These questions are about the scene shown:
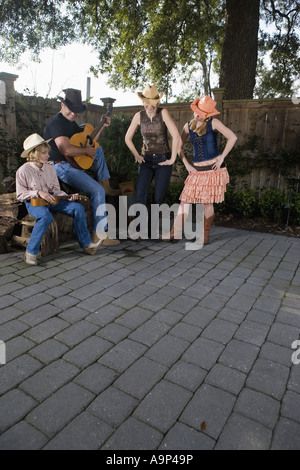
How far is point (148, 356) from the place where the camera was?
2.25 metres

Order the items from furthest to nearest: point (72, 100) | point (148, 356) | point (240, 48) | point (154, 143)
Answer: point (240, 48) → point (154, 143) → point (72, 100) → point (148, 356)

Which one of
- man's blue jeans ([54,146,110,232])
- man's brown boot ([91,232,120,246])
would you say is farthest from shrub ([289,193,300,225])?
man's blue jeans ([54,146,110,232])

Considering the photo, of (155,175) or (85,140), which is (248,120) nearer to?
(155,175)

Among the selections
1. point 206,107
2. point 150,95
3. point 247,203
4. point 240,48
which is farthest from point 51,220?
point 240,48

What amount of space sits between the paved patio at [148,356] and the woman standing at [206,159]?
3.85 feet

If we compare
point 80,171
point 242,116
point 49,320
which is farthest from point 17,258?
point 242,116

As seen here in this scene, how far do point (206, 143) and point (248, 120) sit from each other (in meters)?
2.85

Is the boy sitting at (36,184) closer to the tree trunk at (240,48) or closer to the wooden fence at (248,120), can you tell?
the wooden fence at (248,120)

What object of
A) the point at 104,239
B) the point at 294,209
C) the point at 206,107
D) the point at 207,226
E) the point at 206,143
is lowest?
the point at 104,239

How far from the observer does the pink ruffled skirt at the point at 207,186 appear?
4633 millimetres

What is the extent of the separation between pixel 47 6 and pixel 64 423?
11911mm

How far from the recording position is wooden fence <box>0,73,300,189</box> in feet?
20.2

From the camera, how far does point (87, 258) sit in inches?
165
